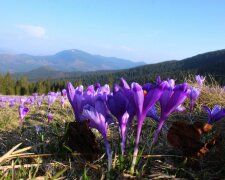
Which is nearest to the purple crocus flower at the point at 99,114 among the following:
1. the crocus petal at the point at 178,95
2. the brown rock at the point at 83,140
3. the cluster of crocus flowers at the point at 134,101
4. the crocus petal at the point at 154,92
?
the cluster of crocus flowers at the point at 134,101

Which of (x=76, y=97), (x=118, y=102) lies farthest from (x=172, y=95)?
(x=76, y=97)

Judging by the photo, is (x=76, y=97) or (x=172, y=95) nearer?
(x=172, y=95)

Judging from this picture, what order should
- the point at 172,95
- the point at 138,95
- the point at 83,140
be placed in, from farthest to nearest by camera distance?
the point at 83,140
the point at 172,95
the point at 138,95

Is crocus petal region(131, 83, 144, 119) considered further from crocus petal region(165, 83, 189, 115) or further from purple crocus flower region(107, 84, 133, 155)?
crocus petal region(165, 83, 189, 115)

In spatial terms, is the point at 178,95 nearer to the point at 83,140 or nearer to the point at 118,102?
the point at 118,102

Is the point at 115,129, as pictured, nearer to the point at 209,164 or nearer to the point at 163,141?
the point at 163,141

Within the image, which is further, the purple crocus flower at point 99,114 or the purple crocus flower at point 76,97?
the purple crocus flower at point 76,97

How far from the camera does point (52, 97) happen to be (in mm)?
6613

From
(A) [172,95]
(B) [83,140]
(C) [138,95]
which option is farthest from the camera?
(B) [83,140]

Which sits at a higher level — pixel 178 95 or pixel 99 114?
pixel 178 95

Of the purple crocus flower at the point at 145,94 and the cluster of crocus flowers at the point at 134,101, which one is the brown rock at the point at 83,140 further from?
the purple crocus flower at the point at 145,94

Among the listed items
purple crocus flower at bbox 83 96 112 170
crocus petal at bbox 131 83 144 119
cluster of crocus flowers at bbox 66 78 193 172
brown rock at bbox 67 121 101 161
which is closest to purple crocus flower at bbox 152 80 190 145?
cluster of crocus flowers at bbox 66 78 193 172

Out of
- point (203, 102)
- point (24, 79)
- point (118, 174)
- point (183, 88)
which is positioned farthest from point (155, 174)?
point (24, 79)

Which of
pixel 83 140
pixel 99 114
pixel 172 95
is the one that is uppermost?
pixel 172 95
